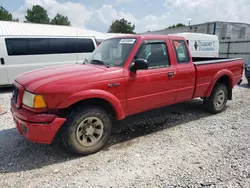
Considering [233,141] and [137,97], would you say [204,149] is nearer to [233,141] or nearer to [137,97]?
[233,141]

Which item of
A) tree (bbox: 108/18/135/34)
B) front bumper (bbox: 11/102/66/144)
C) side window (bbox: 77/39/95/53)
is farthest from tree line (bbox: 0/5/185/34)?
front bumper (bbox: 11/102/66/144)

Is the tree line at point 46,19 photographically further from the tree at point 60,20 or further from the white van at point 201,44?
the white van at point 201,44

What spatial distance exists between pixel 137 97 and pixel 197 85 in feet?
5.66

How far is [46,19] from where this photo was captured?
6769 cm

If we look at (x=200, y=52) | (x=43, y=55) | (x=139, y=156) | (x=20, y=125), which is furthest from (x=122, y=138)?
(x=200, y=52)

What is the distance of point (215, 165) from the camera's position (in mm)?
3043

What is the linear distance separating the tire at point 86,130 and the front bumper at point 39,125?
0.18m

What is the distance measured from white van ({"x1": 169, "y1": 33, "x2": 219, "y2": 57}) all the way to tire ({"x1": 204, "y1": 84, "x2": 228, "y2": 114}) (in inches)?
389

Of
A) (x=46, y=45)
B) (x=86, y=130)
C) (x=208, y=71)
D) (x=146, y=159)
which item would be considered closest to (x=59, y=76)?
(x=86, y=130)

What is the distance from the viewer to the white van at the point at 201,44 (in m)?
14.8

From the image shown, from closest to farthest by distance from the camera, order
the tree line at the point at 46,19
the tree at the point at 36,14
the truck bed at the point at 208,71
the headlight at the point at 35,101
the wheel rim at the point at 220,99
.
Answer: the headlight at the point at 35,101
the truck bed at the point at 208,71
the wheel rim at the point at 220,99
the tree line at the point at 46,19
the tree at the point at 36,14

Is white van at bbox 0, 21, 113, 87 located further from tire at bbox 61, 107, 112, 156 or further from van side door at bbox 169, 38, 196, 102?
tire at bbox 61, 107, 112, 156

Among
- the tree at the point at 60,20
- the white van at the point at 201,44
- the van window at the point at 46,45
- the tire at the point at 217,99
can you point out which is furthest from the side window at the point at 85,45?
the tree at the point at 60,20

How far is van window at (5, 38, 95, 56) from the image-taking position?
7973 millimetres
